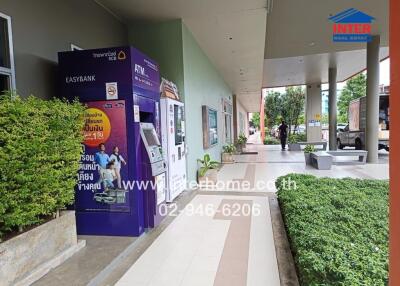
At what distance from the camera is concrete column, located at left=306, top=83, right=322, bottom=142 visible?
17391 millimetres

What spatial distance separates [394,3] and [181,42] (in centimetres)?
484

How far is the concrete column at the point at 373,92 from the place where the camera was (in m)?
8.31

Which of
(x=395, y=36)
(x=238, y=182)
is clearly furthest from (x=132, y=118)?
(x=238, y=182)

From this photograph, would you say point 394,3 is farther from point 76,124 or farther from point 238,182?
point 238,182

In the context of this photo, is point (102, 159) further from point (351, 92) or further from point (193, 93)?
point (351, 92)

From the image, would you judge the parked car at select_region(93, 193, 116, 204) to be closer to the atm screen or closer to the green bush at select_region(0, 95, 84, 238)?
the green bush at select_region(0, 95, 84, 238)

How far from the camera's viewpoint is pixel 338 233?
8.29ft

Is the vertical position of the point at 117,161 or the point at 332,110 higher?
the point at 332,110

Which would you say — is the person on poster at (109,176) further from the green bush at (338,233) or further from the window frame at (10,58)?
the green bush at (338,233)

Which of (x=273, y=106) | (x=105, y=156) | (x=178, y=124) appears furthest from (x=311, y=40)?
(x=273, y=106)

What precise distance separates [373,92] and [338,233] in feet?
24.6

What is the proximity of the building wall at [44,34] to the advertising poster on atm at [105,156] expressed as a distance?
0.72 meters

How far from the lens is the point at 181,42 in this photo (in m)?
5.38

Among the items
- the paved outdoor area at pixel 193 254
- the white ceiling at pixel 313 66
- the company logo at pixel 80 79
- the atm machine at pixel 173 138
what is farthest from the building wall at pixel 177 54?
the white ceiling at pixel 313 66
